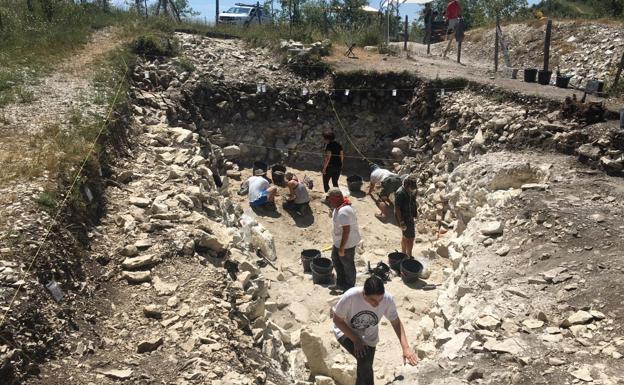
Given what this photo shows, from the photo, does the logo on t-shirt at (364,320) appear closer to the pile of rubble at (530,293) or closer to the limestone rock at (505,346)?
the pile of rubble at (530,293)

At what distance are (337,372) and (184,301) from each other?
5.77ft

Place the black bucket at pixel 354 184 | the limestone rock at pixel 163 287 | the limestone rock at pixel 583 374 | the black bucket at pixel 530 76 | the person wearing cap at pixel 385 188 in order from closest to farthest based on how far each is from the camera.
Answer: the limestone rock at pixel 583 374 → the limestone rock at pixel 163 287 → the person wearing cap at pixel 385 188 → the black bucket at pixel 354 184 → the black bucket at pixel 530 76

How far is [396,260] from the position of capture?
329 inches

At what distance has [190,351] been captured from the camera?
445 cm

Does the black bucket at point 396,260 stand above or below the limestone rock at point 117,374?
below

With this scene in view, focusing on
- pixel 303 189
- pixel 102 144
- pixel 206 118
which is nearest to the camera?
pixel 102 144

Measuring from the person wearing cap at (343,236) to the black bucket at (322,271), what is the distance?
1.09 ft

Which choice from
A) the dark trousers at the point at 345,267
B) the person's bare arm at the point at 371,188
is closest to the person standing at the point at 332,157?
the person's bare arm at the point at 371,188

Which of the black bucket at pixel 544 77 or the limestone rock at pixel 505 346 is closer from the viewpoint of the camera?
the limestone rock at pixel 505 346

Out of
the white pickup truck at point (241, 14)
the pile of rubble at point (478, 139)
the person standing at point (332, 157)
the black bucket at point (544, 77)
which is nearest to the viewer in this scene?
the pile of rubble at point (478, 139)

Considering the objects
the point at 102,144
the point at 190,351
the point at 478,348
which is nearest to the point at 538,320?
the point at 478,348

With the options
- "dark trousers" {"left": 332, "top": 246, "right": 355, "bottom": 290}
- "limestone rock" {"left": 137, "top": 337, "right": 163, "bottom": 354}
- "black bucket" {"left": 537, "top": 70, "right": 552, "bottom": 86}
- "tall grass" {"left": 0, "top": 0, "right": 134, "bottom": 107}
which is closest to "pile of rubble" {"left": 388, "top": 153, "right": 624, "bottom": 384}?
"dark trousers" {"left": 332, "top": 246, "right": 355, "bottom": 290}

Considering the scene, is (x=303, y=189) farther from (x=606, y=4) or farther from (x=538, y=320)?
(x=606, y=4)

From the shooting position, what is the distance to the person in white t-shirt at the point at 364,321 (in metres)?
4.68
